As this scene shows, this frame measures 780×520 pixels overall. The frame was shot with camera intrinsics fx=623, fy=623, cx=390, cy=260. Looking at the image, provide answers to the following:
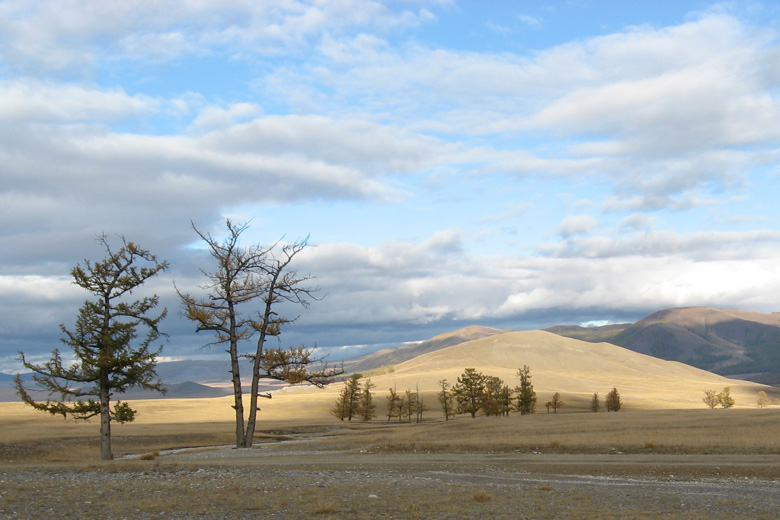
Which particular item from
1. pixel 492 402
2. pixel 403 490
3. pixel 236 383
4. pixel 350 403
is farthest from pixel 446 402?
pixel 403 490

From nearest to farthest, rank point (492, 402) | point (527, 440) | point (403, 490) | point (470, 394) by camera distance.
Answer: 1. point (403, 490)
2. point (527, 440)
3. point (492, 402)
4. point (470, 394)

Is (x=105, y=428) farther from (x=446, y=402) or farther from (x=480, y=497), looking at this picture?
(x=446, y=402)

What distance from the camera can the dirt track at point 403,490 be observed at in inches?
545

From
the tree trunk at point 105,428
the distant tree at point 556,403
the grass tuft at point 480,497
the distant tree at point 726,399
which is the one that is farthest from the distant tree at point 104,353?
the distant tree at point 726,399

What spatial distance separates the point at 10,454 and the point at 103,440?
16.1 m

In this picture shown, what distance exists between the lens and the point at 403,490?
1753cm

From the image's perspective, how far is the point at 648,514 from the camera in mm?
14469

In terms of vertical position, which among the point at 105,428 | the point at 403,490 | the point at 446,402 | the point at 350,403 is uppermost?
the point at 105,428

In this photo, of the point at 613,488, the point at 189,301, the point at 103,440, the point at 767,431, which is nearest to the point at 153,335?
the point at 189,301

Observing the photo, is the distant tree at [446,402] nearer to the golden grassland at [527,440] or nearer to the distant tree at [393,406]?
the distant tree at [393,406]

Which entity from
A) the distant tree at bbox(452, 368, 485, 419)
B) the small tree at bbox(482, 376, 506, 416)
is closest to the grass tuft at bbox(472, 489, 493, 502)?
the distant tree at bbox(452, 368, 485, 419)

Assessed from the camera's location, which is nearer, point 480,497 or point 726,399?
point 480,497

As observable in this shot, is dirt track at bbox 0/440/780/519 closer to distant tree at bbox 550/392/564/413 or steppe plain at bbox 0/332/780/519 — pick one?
steppe plain at bbox 0/332/780/519

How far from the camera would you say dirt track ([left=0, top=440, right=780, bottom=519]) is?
1384 cm
